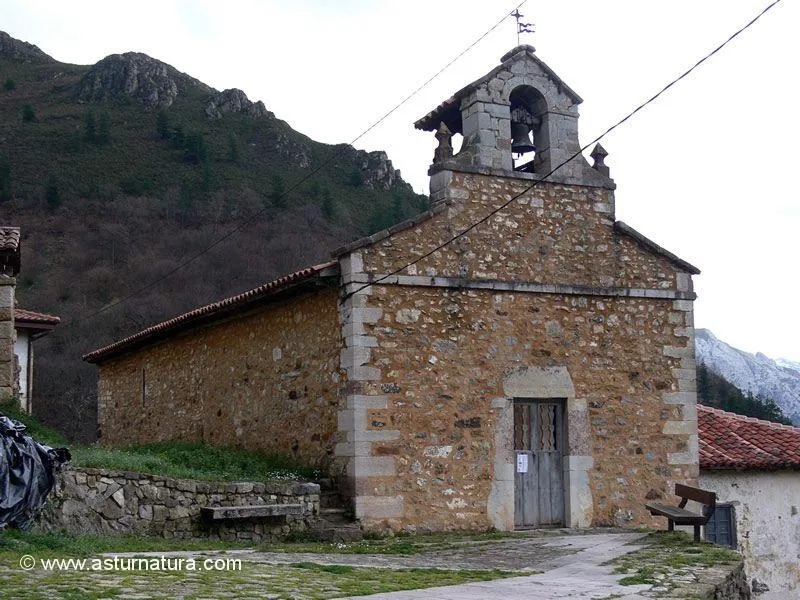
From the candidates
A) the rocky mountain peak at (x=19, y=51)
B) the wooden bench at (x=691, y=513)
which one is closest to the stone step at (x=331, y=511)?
the wooden bench at (x=691, y=513)

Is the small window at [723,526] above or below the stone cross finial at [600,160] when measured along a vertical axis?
below

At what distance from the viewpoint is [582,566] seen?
9617 mm

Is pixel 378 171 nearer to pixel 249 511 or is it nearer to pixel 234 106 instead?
pixel 234 106

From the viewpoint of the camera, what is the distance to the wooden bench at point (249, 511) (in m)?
11.3

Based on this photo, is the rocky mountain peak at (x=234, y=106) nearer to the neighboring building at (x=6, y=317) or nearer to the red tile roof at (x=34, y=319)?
the red tile roof at (x=34, y=319)

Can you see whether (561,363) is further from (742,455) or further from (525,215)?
(742,455)

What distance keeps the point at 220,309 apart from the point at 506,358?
187 inches

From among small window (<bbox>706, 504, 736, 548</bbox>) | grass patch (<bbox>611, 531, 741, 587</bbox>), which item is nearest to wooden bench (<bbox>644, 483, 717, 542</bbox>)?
grass patch (<bbox>611, 531, 741, 587</bbox>)

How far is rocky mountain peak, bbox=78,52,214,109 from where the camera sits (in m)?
74.8

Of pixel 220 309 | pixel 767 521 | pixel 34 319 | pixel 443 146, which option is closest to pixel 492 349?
pixel 443 146

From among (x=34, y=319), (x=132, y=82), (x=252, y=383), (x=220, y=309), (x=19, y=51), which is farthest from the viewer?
(x=19, y=51)

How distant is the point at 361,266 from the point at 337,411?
196cm

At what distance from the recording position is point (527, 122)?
14.7m

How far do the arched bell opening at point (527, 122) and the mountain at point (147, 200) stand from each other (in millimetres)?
28868
